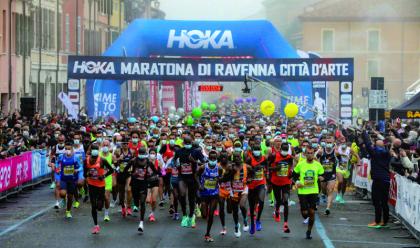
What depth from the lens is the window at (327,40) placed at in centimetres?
9425

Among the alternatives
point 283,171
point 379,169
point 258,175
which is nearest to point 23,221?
point 258,175

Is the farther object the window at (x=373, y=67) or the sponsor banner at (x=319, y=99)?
the window at (x=373, y=67)

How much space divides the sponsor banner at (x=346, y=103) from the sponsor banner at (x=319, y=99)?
2508mm

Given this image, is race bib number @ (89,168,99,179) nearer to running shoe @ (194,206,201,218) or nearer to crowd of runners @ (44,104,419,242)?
crowd of runners @ (44,104,419,242)

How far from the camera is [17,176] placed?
26.0 meters

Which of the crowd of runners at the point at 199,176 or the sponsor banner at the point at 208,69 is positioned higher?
the sponsor banner at the point at 208,69

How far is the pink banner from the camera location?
23.9 m

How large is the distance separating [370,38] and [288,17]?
20.3 m

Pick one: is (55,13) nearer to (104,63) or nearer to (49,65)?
(49,65)

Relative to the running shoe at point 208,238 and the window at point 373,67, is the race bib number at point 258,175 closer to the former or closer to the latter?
the running shoe at point 208,238

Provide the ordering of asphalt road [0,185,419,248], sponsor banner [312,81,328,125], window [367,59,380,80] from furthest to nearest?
window [367,59,380,80] → sponsor banner [312,81,328,125] → asphalt road [0,185,419,248]

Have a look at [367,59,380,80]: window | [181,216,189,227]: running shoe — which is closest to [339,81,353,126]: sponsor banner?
[181,216,189,227]: running shoe

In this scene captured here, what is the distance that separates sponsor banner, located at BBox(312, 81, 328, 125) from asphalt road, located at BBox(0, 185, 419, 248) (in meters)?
17.4

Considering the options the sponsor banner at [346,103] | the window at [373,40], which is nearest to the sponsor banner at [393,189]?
the sponsor banner at [346,103]
